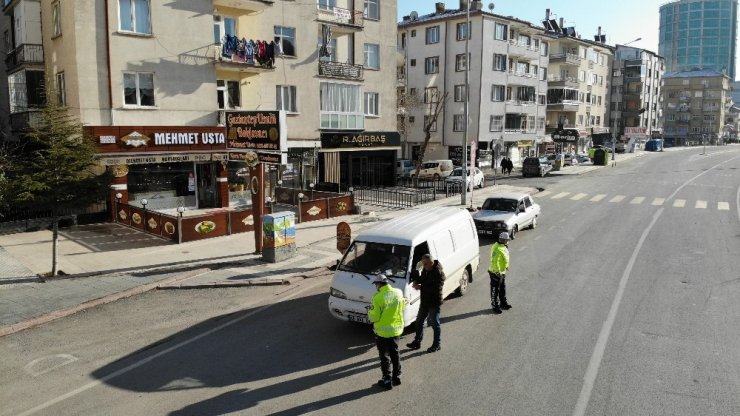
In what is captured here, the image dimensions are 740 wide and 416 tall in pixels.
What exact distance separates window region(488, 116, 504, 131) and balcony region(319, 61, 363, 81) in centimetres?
2526

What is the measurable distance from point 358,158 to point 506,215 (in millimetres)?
17775

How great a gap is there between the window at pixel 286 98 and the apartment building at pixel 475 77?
24.3m

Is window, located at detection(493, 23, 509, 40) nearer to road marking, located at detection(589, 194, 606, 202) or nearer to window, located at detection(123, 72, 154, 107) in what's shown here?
road marking, located at detection(589, 194, 606, 202)

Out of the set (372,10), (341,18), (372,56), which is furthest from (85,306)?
(372,10)

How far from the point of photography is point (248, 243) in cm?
1908

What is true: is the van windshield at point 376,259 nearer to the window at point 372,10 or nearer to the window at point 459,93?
the window at point 372,10

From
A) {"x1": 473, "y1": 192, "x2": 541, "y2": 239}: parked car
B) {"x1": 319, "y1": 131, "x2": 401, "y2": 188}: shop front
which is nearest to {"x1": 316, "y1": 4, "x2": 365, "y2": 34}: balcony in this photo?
{"x1": 319, "y1": 131, "x2": 401, "y2": 188}: shop front

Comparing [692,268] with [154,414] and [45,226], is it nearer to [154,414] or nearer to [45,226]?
[154,414]

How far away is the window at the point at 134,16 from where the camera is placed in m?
23.2

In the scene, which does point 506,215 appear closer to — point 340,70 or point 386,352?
point 386,352

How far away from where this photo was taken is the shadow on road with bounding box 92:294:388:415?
26.8ft

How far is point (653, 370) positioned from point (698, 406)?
1186 mm

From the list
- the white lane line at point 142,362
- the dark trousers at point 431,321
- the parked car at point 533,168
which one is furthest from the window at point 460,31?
the dark trousers at point 431,321

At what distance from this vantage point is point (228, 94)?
91.7 feet
